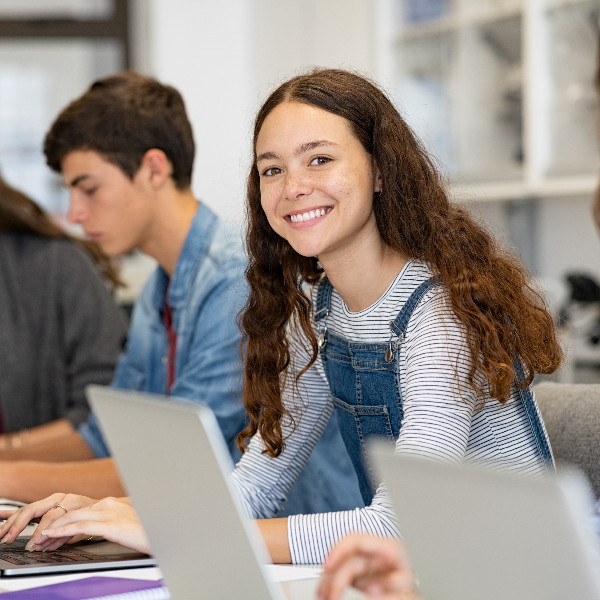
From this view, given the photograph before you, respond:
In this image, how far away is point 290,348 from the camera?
147 centimetres

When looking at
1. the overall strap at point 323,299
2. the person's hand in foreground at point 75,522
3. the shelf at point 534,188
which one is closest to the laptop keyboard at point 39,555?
the person's hand in foreground at point 75,522

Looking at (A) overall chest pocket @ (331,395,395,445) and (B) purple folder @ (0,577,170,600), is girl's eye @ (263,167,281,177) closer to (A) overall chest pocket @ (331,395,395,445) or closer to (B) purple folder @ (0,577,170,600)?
(A) overall chest pocket @ (331,395,395,445)

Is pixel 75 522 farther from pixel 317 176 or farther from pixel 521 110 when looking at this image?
pixel 521 110

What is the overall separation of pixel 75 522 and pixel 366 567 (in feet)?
1.64

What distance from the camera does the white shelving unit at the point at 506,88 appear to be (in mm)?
3143

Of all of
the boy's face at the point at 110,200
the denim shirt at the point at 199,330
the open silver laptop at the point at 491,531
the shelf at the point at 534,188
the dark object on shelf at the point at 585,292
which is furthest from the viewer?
the shelf at the point at 534,188

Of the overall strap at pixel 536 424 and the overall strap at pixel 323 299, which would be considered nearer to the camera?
the overall strap at pixel 536 424

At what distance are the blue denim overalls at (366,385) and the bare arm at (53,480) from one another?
1.48 feet

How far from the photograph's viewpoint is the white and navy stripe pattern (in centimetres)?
118

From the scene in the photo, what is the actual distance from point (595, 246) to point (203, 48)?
7.50 feet

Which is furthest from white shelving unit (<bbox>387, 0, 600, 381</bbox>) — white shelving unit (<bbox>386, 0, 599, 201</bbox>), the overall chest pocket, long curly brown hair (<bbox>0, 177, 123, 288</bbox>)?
the overall chest pocket

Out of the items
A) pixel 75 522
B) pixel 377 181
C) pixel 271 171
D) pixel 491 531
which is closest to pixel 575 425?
pixel 377 181

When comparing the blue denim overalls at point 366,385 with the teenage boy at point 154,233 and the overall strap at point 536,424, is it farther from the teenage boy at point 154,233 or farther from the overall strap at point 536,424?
the teenage boy at point 154,233

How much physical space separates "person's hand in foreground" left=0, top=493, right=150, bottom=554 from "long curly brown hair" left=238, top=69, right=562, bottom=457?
11.1 inches
